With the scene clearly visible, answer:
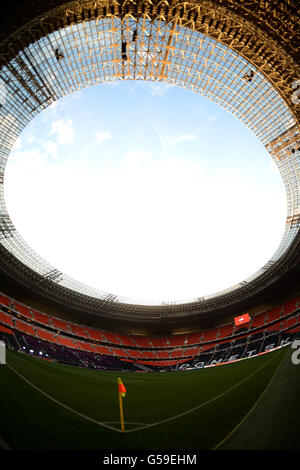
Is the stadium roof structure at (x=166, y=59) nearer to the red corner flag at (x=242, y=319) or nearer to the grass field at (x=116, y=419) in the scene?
the red corner flag at (x=242, y=319)

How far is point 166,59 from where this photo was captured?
24.7 meters

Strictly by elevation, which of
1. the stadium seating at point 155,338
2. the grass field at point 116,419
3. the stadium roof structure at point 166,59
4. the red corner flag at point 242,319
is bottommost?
the grass field at point 116,419

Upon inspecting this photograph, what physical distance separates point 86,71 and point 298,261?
39.5m

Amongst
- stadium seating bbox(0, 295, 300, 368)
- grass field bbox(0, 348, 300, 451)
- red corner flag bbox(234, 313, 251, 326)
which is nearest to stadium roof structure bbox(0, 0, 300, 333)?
stadium seating bbox(0, 295, 300, 368)

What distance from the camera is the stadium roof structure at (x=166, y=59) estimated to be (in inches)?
741

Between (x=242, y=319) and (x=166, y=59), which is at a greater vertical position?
(x=166, y=59)

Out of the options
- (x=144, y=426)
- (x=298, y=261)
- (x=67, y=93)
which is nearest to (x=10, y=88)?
(x=67, y=93)

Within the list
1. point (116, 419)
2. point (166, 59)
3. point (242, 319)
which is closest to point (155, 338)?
point (242, 319)

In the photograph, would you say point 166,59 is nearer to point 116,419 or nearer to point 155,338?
point 116,419

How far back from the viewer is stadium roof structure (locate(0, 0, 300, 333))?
61.8 feet

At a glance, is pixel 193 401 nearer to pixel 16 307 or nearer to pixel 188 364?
pixel 188 364

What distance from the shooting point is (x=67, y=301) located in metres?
43.8

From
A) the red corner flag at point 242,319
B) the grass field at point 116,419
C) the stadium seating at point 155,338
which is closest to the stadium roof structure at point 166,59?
the stadium seating at point 155,338

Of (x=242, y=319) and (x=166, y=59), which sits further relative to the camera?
(x=242, y=319)
